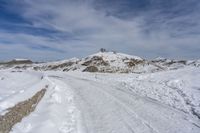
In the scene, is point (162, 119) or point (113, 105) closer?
point (162, 119)

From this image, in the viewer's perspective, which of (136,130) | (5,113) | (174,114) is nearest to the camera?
(136,130)

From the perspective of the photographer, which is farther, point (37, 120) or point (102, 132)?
point (37, 120)

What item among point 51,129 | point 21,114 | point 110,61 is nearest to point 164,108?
point 51,129

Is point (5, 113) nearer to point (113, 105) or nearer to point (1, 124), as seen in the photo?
point (1, 124)

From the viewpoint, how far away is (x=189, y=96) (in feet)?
52.1

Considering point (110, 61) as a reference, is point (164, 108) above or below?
below

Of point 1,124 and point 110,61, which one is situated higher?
point 110,61

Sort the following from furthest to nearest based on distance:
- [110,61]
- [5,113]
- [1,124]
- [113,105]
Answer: [110,61] → [113,105] → [5,113] → [1,124]

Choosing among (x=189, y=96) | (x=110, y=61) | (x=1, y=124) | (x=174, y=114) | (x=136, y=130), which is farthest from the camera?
(x=110, y=61)

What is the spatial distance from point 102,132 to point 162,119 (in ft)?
9.56

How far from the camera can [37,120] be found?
10195 mm

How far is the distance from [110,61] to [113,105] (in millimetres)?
64114

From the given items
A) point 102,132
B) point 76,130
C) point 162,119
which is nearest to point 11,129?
point 76,130

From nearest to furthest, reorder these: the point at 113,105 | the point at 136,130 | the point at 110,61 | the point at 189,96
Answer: the point at 136,130, the point at 113,105, the point at 189,96, the point at 110,61
